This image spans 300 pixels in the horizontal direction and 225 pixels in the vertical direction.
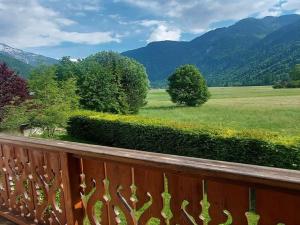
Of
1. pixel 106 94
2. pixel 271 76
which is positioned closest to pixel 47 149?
pixel 106 94

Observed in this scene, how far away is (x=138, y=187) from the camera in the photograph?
1.75m

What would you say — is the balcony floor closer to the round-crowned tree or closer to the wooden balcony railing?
the wooden balcony railing

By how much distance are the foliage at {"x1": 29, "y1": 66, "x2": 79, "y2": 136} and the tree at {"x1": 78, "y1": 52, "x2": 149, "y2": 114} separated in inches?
223

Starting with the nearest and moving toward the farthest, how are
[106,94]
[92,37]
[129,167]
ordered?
[129,167] < [92,37] < [106,94]

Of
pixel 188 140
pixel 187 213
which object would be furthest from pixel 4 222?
pixel 188 140

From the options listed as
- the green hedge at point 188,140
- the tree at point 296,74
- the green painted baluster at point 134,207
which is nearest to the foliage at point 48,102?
the green hedge at point 188,140

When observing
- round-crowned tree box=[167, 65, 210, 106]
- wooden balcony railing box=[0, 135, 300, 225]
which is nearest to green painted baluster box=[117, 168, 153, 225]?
wooden balcony railing box=[0, 135, 300, 225]

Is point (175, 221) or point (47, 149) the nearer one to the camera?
point (175, 221)

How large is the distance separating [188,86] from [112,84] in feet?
36.6

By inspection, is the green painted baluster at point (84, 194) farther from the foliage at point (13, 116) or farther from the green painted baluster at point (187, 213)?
the foliage at point (13, 116)

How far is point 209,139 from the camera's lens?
7.55m

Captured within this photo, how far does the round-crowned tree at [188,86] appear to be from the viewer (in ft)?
96.4

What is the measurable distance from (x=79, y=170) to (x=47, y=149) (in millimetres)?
303

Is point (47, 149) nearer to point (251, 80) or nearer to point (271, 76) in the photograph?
point (271, 76)
